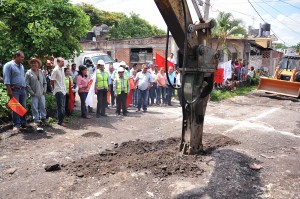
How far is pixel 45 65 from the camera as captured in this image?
30.5 ft

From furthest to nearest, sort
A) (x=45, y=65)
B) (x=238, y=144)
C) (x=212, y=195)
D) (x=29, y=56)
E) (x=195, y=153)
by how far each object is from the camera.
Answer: (x=45, y=65) < (x=29, y=56) < (x=238, y=144) < (x=195, y=153) < (x=212, y=195)

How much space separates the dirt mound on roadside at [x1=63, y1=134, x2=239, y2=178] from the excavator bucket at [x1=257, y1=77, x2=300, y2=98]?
10796mm

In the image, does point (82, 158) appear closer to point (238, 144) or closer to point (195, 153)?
point (195, 153)

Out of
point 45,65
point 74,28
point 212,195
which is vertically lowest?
point 212,195

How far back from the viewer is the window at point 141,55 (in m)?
22.8

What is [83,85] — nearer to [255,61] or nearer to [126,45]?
[126,45]

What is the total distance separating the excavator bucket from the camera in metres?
15.0

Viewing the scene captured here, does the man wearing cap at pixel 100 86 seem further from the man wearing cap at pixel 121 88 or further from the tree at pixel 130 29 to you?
the tree at pixel 130 29

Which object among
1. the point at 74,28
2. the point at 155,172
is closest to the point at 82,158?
the point at 155,172

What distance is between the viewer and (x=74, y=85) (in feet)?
31.2

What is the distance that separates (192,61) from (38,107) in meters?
4.97

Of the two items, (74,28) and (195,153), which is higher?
(74,28)

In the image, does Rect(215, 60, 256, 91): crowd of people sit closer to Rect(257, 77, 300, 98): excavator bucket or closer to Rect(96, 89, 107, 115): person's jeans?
Rect(257, 77, 300, 98): excavator bucket

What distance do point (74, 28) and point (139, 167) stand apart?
611 cm
